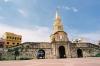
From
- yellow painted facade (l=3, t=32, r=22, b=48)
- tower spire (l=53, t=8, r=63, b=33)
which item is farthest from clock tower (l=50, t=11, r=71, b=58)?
yellow painted facade (l=3, t=32, r=22, b=48)

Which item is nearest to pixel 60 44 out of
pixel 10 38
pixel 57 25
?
pixel 57 25

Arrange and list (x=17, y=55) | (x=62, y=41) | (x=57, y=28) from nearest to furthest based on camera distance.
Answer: (x=17, y=55) < (x=62, y=41) < (x=57, y=28)

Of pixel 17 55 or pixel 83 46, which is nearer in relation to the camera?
pixel 17 55

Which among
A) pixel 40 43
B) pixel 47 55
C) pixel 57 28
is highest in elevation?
pixel 57 28

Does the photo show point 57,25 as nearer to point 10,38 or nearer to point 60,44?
point 60,44

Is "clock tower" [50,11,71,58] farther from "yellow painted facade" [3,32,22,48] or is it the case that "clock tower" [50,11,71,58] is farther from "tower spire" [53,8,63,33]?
"yellow painted facade" [3,32,22,48]

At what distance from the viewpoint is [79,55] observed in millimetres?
48125

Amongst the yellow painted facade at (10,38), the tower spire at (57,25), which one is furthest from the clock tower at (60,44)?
the yellow painted facade at (10,38)

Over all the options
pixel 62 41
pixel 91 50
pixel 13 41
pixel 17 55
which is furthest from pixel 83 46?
pixel 13 41

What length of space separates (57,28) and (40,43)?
10.5 meters

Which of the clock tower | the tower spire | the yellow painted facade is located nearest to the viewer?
the clock tower

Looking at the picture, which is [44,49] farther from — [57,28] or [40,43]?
[57,28]

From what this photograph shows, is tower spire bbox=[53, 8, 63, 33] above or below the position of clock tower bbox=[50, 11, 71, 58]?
above

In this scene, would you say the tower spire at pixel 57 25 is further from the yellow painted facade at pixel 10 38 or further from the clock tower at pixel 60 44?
the yellow painted facade at pixel 10 38
